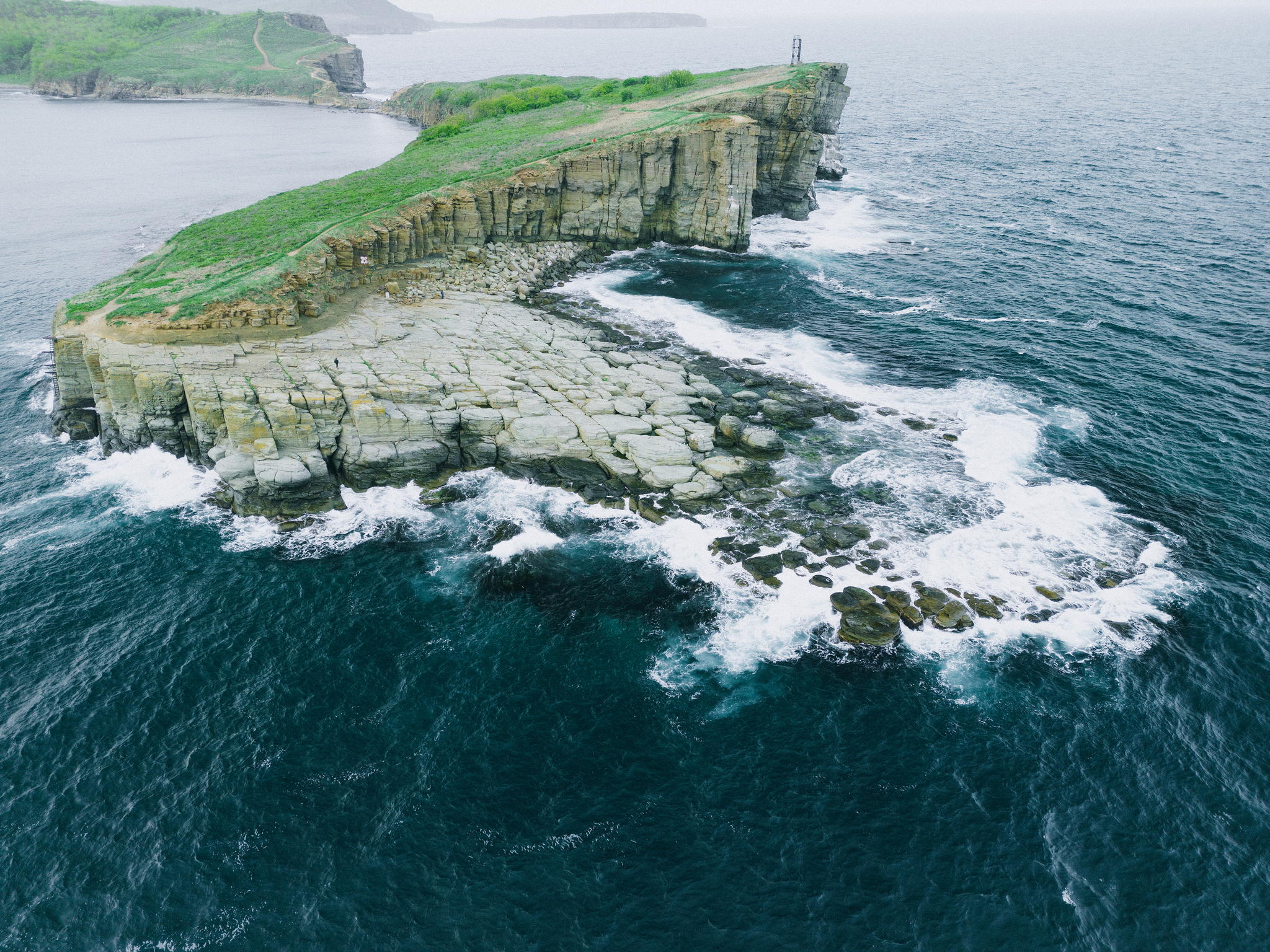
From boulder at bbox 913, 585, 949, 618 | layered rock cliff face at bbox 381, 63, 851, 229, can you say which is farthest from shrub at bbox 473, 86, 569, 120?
boulder at bbox 913, 585, 949, 618

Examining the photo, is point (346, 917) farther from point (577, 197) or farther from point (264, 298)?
point (577, 197)

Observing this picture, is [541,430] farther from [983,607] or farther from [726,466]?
[983,607]

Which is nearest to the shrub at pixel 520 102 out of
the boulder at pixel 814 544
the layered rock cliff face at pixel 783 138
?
the layered rock cliff face at pixel 783 138

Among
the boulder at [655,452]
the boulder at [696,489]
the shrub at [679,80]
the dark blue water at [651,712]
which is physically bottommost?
the dark blue water at [651,712]

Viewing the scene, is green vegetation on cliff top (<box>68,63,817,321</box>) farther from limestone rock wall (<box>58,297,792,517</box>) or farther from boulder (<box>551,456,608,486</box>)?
boulder (<box>551,456,608,486</box>)

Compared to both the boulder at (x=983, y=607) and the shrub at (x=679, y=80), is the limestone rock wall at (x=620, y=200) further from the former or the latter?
the boulder at (x=983, y=607)

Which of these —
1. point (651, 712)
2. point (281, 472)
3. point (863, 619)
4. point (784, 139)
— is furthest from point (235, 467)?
point (784, 139)
